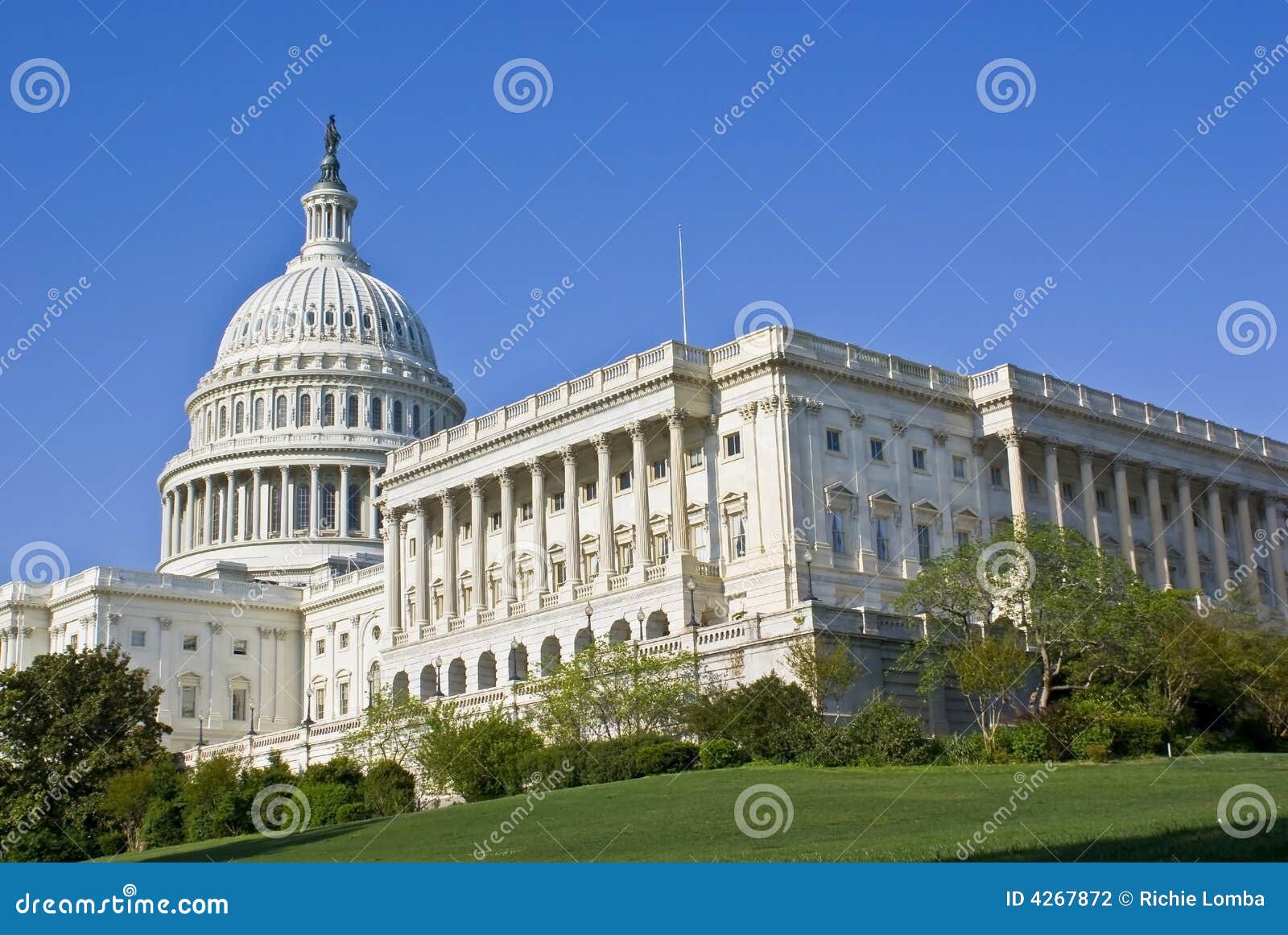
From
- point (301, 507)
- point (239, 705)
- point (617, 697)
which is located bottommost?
point (617, 697)

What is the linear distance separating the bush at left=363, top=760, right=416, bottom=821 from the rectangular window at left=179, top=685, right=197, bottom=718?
59.9 m

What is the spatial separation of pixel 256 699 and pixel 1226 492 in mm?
64823

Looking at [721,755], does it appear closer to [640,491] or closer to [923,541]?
[640,491]

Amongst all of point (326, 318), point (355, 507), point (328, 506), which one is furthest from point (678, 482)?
point (326, 318)

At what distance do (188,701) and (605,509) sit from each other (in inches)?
1794

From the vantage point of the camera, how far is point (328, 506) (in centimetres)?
13438

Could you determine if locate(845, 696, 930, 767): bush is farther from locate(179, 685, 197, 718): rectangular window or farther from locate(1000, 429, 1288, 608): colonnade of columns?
locate(179, 685, 197, 718): rectangular window

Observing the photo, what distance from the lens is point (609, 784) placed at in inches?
1954

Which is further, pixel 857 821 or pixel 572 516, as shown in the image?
pixel 572 516

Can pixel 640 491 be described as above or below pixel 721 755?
above

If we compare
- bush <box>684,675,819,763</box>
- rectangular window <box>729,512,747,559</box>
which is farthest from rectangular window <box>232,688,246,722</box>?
bush <box>684,675,819,763</box>

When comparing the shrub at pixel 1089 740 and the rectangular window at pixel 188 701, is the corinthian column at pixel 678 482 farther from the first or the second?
the rectangular window at pixel 188 701

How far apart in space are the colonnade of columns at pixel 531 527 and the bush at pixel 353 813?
23.7 m

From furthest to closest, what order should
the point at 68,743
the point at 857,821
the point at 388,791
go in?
1. the point at 68,743
2. the point at 388,791
3. the point at 857,821
